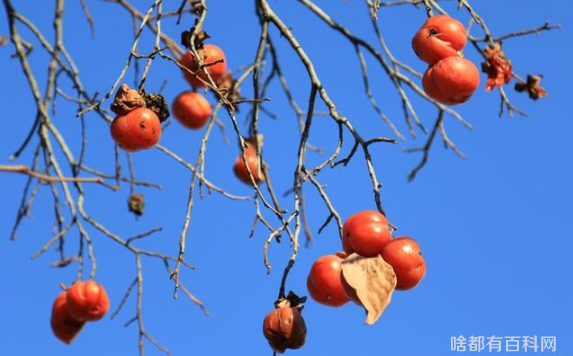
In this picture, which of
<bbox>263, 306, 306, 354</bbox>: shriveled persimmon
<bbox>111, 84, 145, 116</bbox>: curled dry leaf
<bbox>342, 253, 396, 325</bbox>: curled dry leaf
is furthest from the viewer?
<bbox>111, 84, 145, 116</bbox>: curled dry leaf

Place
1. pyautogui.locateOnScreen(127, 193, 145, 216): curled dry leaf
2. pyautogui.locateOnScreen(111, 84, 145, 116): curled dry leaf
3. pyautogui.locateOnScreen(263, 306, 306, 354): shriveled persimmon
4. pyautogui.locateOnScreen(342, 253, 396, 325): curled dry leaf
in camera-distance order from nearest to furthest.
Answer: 1. pyautogui.locateOnScreen(342, 253, 396, 325): curled dry leaf
2. pyautogui.locateOnScreen(263, 306, 306, 354): shriveled persimmon
3. pyautogui.locateOnScreen(111, 84, 145, 116): curled dry leaf
4. pyautogui.locateOnScreen(127, 193, 145, 216): curled dry leaf

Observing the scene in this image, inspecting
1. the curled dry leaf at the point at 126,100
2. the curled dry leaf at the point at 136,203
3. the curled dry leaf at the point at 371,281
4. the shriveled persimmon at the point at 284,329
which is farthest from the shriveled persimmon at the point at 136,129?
the curled dry leaf at the point at 136,203

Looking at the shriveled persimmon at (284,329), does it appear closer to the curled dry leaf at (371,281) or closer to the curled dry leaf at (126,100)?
the curled dry leaf at (371,281)

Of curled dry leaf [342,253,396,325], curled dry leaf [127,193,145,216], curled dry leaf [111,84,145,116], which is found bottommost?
curled dry leaf [342,253,396,325]

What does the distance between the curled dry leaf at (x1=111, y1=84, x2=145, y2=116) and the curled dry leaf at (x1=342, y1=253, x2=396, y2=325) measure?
2.87 feet

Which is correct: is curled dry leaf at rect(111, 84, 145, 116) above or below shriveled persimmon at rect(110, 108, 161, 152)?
above

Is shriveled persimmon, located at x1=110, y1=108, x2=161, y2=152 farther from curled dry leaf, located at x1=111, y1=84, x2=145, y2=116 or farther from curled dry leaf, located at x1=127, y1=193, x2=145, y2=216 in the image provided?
curled dry leaf, located at x1=127, y1=193, x2=145, y2=216

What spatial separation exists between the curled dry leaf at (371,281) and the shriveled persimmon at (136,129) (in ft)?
2.71

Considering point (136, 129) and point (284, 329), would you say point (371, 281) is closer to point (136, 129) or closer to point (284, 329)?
point (284, 329)

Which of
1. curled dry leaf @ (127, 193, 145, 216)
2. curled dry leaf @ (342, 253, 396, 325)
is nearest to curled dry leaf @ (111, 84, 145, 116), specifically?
curled dry leaf @ (342, 253, 396, 325)

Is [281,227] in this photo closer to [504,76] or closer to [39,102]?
[504,76]

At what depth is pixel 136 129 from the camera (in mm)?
2768

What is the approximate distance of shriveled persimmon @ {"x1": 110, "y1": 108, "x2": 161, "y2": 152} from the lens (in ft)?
9.05

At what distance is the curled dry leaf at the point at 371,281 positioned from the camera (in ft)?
7.19
